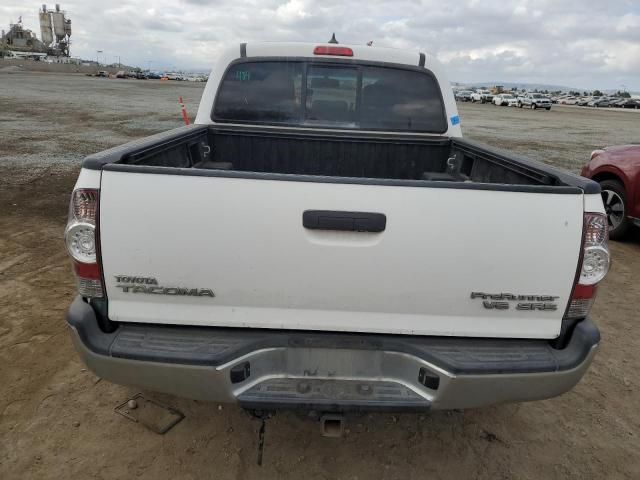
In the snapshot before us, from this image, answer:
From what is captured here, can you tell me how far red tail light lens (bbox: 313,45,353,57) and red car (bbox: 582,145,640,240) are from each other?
442cm

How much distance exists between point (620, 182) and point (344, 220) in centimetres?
592

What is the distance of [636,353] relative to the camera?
395 centimetres

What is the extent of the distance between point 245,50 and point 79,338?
2757 millimetres

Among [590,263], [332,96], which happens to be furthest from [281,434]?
[332,96]

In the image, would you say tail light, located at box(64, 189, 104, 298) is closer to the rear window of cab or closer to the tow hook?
the tow hook

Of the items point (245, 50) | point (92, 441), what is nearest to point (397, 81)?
point (245, 50)

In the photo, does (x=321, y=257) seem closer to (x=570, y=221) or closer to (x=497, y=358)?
(x=497, y=358)

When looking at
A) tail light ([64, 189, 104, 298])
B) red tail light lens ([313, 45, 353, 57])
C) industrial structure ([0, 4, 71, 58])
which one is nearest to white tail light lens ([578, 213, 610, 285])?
tail light ([64, 189, 104, 298])

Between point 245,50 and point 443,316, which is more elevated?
point 245,50

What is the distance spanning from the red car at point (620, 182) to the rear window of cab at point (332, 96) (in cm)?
365

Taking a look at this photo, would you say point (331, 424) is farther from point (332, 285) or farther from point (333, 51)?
point (333, 51)

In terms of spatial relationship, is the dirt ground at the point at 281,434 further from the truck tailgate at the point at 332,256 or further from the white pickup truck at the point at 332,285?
the truck tailgate at the point at 332,256

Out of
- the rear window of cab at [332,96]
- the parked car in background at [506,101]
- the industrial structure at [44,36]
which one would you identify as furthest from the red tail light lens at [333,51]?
the industrial structure at [44,36]

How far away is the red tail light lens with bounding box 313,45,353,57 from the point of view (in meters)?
3.89
